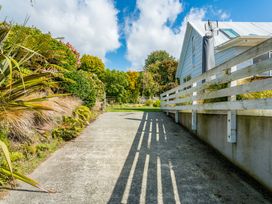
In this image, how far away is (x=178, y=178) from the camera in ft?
11.6

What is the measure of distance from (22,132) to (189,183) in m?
3.06

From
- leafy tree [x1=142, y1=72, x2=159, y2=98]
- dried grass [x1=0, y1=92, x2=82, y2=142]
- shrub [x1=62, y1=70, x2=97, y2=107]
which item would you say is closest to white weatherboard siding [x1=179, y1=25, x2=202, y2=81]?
shrub [x1=62, y1=70, x2=97, y2=107]

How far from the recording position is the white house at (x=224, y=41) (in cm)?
882

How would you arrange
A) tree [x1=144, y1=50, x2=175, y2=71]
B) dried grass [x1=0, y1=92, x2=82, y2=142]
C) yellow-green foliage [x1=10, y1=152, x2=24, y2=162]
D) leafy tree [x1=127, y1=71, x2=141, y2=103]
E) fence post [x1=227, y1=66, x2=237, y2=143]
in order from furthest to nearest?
tree [x1=144, y1=50, x2=175, y2=71] < leafy tree [x1=127, y1=71, x2=141, y2=103] < fence post [x1=227, y1=66, x2=237, y2=143] < yellow-green foliage [x1=10, y1=152, x2=24, y2=162] < dried grass [x1=0, y1=92, x2=82, y2=142]

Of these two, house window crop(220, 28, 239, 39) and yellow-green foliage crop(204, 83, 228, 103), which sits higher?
house window crop(220, 28, 239, 39)

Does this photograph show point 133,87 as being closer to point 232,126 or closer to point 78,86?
point 78,86

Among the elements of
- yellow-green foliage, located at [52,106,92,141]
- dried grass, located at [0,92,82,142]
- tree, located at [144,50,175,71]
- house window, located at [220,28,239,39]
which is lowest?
yellow-green foliage, located at [52,106,92,141]

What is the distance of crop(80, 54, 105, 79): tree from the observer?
2823 cm

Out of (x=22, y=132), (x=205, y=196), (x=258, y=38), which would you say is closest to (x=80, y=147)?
(x=22, y=132)

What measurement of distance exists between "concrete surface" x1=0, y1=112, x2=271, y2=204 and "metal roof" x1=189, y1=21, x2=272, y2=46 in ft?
22.9

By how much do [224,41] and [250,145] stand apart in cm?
826

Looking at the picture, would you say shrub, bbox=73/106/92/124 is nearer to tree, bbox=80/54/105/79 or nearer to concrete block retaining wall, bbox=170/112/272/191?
concrete block retaining wall, bbox=170/112/272/191

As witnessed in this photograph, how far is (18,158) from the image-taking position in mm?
3818

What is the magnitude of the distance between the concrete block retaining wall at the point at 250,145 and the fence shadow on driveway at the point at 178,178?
0.20m
